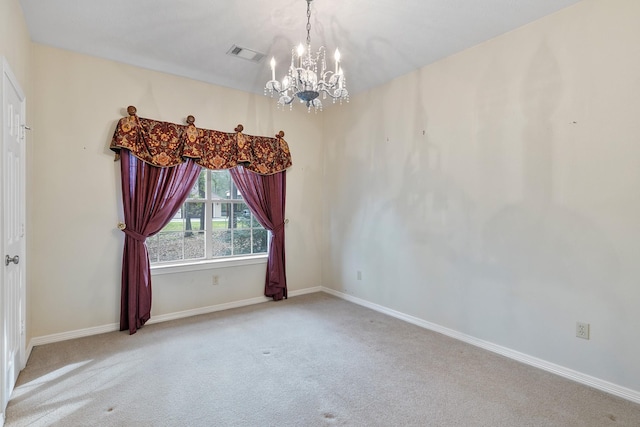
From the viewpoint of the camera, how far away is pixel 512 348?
2873 mm

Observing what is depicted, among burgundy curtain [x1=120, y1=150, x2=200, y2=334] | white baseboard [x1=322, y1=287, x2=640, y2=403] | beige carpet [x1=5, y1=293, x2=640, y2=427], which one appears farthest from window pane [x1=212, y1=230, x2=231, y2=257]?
white baseboard [x1=322, y1=287, x2=640, y2=403]

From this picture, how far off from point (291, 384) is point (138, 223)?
7.53 ft

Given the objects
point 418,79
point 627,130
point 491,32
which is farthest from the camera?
point 418,79

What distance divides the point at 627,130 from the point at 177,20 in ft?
11.3

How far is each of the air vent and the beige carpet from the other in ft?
9.15

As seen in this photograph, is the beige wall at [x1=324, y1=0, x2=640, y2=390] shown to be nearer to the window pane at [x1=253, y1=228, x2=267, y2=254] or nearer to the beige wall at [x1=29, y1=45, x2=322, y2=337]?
the window pane at [x1=253, y1=228, x2=267, y2=254]

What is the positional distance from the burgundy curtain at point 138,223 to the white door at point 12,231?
2.80ft

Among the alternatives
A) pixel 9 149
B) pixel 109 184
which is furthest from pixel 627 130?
pixel 109 184

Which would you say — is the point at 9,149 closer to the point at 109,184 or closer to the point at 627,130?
the point at 109,184

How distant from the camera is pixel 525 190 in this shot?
2.78 m

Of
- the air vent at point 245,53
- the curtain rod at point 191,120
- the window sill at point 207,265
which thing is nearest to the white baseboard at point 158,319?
the window sill at point 207,265

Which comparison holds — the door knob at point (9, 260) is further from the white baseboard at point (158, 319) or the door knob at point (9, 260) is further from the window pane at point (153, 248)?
the window pane at point (153, 248)

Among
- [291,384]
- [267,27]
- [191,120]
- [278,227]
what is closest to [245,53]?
[267,27]

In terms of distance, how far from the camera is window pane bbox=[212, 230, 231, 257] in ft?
13.9
